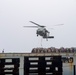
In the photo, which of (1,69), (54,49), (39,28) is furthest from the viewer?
(39,28)

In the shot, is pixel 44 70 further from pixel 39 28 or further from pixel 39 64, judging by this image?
pixel 39 28

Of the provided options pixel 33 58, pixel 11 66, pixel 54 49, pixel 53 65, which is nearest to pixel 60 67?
pixel 53 65

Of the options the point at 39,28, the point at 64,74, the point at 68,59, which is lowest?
the point at 64,74

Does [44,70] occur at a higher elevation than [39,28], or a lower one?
lower

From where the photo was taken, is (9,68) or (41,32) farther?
(41,32)

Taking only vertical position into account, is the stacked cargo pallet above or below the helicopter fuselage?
below

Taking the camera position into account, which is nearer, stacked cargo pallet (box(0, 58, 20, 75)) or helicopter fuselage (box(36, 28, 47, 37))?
stacked cargo pallet (box(0, 58, 20, 75))

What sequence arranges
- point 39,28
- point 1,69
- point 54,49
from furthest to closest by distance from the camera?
point 39,28, point 54,49, point 1,69

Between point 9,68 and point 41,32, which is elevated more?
point 41,32

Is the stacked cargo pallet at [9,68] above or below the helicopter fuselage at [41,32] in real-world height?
below

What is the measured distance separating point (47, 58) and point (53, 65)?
678 mm

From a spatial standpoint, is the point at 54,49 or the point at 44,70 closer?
the point at 44,70

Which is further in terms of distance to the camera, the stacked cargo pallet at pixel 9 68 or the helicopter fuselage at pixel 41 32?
the helicopter fuselage at pixel 41 32

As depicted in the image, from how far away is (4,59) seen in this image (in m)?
17.2
